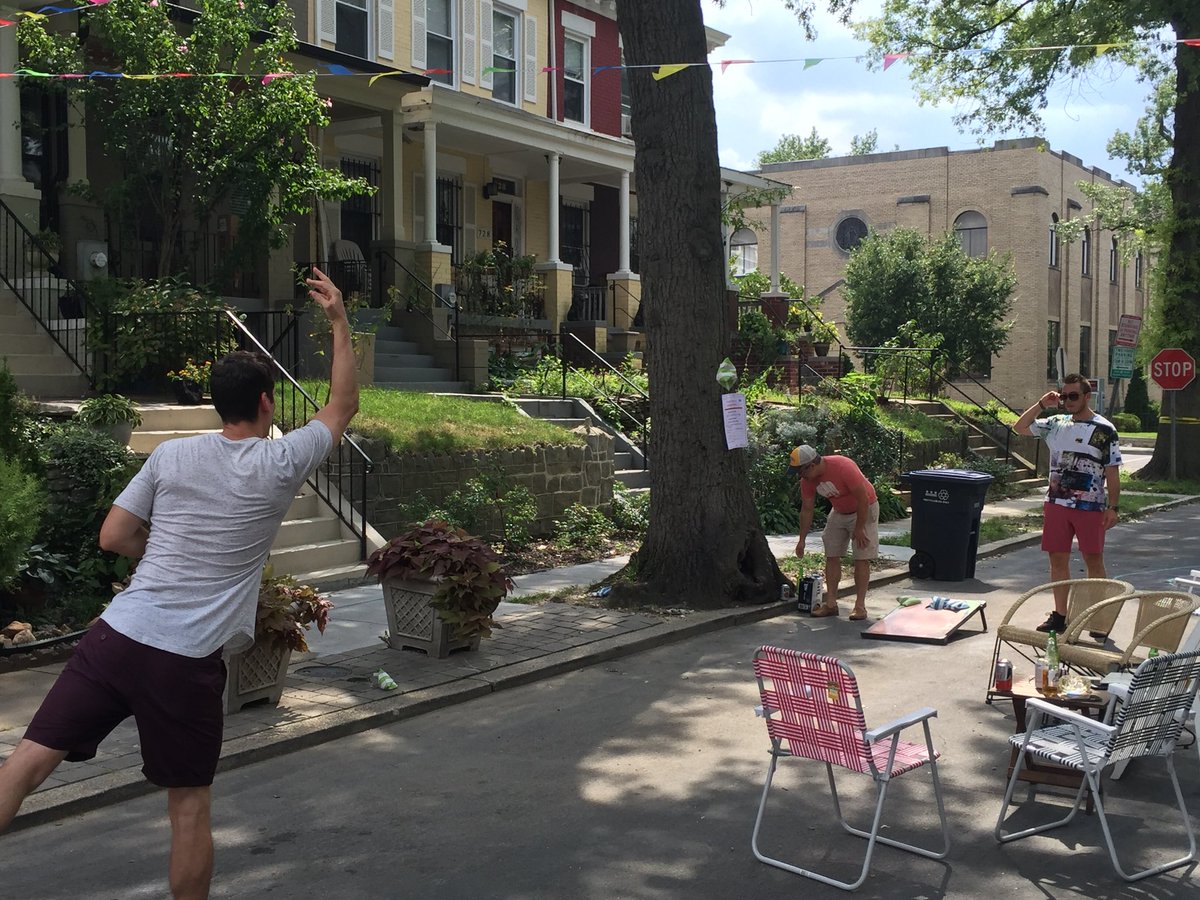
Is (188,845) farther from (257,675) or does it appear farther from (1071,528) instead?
(1071,528)

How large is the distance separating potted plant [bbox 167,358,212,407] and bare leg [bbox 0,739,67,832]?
9238mm

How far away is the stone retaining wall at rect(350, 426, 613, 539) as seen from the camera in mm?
12258

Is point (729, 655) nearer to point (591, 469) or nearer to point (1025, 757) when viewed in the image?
point (1025, 757)

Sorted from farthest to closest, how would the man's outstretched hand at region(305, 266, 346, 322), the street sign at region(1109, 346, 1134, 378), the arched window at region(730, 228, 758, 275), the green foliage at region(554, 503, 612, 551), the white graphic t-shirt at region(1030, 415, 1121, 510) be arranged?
the arched window at region(730, 228, 758, 275) < the street sign at region(1109, 346, 1134, 378) < the green foliage at region(554, 503, 612, 551) < the white graphic t-shirt at region(1030, 415, 1121, 510) < the man's outstretched hand at region(305, 266, 346, 322)

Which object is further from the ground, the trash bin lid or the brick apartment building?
Answer: the brick apartment building

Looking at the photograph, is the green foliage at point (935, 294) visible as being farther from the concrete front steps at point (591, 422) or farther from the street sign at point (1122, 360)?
the concrete front steps at point (591, 422)

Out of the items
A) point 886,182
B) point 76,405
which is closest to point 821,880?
point 76,405

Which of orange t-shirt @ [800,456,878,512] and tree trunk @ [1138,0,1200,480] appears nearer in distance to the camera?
orange t-shirt @ [800,456,878,512]

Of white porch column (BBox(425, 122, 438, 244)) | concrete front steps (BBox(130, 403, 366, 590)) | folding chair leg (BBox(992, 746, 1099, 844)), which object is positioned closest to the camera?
folding chair leg (BBox(992, 746, 1099, 844))

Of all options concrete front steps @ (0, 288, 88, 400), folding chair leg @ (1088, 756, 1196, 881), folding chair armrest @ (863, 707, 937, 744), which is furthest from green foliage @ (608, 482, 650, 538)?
folding chair leg @ (1088, 756, 1196, 881)

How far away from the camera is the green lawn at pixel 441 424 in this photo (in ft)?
41.7

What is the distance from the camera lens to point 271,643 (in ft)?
22.7

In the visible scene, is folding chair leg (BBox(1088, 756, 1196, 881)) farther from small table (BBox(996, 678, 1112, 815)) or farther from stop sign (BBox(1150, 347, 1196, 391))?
stop sign (BBox(1150, 347, 1196, 391))

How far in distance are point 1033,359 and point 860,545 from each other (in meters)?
34.2
